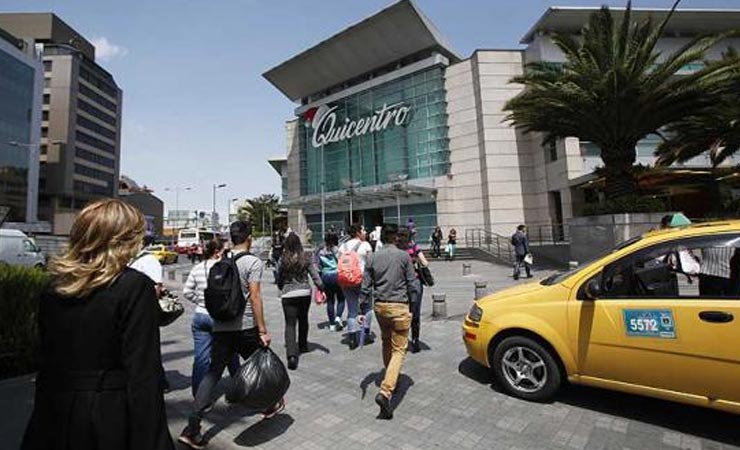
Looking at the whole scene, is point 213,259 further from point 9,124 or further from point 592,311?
point 9,124

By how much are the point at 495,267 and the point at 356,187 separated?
1721cm

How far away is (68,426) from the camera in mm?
1642

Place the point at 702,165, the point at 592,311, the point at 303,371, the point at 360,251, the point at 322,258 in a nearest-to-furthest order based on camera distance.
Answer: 1. the point at 592,311
2. the point at 303,371
3. the point at 360,251
4. the point at 322,258
5. the point at 702,165

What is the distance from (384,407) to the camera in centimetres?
404

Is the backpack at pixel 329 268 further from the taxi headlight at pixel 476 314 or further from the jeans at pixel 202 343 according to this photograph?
the jeans at pixel 202 343

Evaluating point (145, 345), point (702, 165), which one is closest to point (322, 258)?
point (145, 345)

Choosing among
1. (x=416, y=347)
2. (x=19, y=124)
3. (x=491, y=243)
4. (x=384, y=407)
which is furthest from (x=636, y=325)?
(x=19, y=124)

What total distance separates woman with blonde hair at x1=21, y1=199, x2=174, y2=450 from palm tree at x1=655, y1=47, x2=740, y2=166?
710 inches

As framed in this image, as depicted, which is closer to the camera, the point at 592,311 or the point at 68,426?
the point at 68,426

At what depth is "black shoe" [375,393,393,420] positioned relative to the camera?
4023 mm

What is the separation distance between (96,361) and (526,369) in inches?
158

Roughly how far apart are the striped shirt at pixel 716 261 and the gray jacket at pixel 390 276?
111 inches

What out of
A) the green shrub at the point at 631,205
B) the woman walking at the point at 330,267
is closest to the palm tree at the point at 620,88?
the green shrub at the point at 631,205

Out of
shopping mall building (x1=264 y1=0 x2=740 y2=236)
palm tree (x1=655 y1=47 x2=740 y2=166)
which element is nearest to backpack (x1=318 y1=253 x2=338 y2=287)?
palm tree (x1=655 y1=47 x2=740 y2=166)
